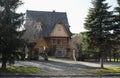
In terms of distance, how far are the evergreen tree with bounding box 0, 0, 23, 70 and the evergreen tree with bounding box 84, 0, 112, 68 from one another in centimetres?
1016

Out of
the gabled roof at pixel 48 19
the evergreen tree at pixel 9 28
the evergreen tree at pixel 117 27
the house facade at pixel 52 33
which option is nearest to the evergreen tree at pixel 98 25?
the evergreen tree at pixel 117 27

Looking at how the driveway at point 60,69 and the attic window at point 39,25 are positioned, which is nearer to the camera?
the driveway at point 60,69

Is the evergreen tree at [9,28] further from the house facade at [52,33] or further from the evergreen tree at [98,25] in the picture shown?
the house facade at [52,33]

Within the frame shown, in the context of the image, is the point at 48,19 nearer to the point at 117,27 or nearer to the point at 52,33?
the point at 52,33

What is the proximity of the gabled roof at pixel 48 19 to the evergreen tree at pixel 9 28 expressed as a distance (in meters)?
30.8

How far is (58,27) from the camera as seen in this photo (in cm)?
6122

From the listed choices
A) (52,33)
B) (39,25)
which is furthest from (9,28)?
(52,33)

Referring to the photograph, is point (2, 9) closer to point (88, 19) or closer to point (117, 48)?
point (88, 19)

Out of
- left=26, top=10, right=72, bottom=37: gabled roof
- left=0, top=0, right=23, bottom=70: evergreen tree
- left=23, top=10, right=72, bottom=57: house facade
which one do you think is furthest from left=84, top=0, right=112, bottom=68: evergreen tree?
left=26, top=10, right=72, bottom=37: gabled roof

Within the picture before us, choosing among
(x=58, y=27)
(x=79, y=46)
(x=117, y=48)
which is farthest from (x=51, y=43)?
(x=117, y=48)

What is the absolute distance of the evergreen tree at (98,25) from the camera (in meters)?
34.3

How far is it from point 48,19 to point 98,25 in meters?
29.4

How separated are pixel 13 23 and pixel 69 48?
34.4 m

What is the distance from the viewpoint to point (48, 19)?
62656 millimetres
